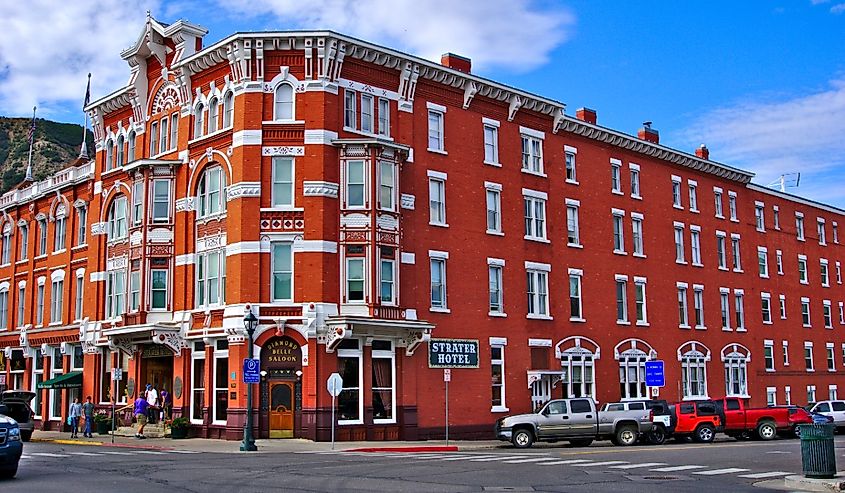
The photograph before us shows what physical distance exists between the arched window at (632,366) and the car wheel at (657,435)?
11113 mm

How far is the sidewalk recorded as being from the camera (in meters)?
32.7

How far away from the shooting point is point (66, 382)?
46.5m

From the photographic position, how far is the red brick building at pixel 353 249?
3744cm

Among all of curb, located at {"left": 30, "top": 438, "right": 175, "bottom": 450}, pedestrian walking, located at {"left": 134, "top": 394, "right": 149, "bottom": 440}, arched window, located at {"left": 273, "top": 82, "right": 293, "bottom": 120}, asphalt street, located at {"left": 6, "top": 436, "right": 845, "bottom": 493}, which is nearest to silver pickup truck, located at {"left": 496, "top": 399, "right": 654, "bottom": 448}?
asphalt street, located at {"left": 6, "top": 436, "right": 845, "bottom": 493}

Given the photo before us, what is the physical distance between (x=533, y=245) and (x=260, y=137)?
1475cm

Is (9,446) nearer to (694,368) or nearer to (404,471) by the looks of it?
(404,471)

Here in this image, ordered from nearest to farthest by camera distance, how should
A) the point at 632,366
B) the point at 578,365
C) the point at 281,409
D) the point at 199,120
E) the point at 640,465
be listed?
the point at 640,465 → the point at 281,409 → the point at 199,120 → the point at 578,365 → the point at 632,366

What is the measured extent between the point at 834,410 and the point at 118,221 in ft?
115

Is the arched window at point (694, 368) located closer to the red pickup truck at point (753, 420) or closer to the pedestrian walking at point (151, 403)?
the red pickup truck at point (753, 420)

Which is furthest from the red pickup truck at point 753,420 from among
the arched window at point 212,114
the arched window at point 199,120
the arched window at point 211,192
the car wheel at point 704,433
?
the arched window at point 199,120

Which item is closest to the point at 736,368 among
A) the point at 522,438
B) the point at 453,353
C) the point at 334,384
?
the point at 453,353

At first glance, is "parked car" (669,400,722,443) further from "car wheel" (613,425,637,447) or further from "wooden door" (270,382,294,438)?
"wooden door" (270,382,294,438)

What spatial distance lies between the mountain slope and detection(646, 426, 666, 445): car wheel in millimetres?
104169

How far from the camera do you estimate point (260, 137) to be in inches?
1494
